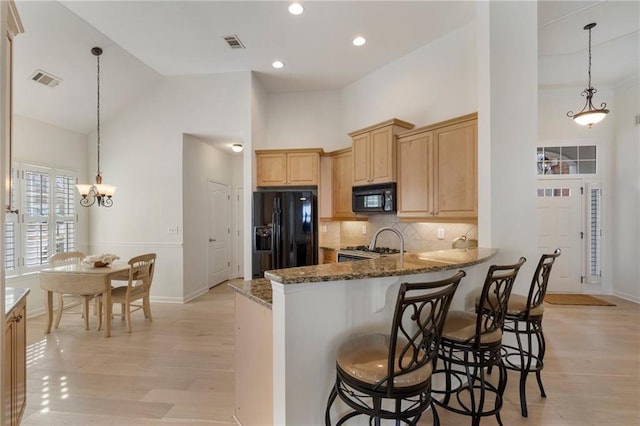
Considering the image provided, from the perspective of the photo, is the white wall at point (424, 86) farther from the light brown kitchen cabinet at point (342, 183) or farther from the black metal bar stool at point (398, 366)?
the black metal bar stool at point (398, 366)

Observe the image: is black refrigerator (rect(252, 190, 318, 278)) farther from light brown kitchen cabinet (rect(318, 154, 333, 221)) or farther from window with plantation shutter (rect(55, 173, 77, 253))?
window with plantation shutter (rect(55, 173, 77, 253))

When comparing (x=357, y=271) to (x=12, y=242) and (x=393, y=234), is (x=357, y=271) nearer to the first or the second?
(x=393, y=234)

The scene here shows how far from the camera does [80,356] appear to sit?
3092mm

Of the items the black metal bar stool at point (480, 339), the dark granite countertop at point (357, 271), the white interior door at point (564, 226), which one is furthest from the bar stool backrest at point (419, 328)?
the white interior door at point (564, 226)

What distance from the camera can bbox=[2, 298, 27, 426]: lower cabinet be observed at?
1701 mm

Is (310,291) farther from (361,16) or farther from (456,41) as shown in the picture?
(456,41)

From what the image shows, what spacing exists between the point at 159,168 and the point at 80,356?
9.68ft

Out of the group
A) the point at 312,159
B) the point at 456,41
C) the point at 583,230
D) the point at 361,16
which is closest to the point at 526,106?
the point at 456,41

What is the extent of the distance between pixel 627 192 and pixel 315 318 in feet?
20.2

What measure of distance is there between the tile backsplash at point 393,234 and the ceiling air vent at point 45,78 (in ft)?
14.0

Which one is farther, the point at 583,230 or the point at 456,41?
the point at 583,230

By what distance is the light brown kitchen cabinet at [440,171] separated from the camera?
3211 millimetres

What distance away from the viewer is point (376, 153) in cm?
412

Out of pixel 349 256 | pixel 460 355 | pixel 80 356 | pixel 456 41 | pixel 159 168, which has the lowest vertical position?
pixel 80 356
